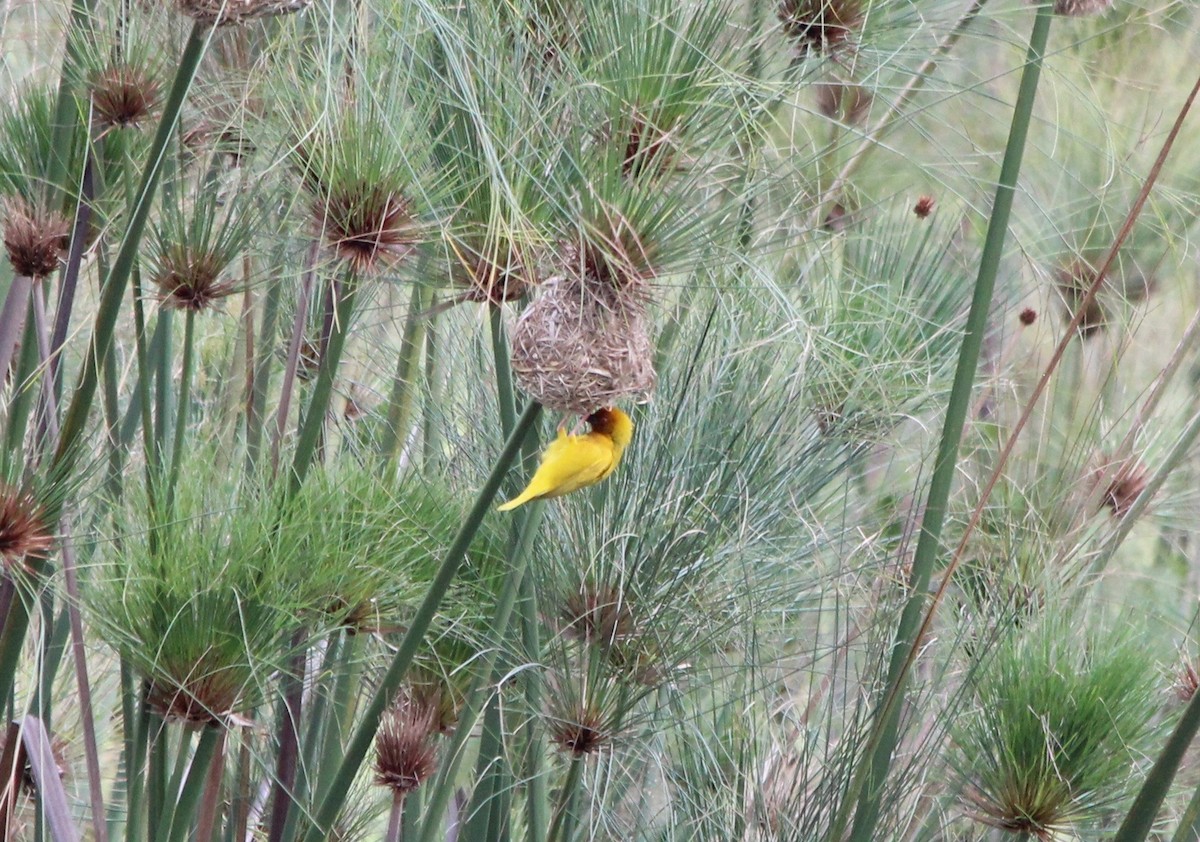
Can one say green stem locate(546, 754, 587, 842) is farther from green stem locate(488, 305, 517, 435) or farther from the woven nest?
the woven nest

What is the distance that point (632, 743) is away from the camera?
4.66 ft

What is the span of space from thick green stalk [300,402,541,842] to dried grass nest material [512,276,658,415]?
0.03 m

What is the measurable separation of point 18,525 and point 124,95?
0.46 m

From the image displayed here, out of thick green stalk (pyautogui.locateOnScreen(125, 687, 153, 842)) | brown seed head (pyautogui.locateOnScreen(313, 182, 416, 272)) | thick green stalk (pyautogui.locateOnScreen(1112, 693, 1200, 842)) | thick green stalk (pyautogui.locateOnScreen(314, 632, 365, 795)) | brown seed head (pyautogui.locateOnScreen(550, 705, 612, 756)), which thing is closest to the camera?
thick green stalk (pyautogui.locateOnScreen(1112, 693, 1200, 842))

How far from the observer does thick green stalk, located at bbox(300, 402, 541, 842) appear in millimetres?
877

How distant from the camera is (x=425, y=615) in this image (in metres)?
0.94

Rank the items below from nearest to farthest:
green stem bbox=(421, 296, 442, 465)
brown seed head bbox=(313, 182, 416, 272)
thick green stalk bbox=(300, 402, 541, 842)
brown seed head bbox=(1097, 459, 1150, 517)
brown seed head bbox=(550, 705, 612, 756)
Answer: thick green stalk bbox=(300, 402, 541, 842) < brown seed head bbox=(313, 182, 416, 272) < brown seed head bbox=(550, 705, 612, 756) < green stem bbox=(421, 296, 442, 465) < brown seed head bbox=(1097, 459, 1150, 517)

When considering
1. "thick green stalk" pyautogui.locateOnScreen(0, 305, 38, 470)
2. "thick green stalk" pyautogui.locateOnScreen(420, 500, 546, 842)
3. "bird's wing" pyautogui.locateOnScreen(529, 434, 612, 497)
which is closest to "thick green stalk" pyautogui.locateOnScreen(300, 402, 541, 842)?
"bird's wing" pyautogui.locateOnScreen(529, 434, 612, 497)

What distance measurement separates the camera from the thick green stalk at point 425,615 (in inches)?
34.5

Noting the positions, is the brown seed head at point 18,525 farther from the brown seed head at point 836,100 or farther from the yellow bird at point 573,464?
the brown seed head at point 836,100

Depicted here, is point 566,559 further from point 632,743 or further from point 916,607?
point 916,607

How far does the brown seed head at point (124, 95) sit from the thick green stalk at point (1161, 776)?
44.3 inches

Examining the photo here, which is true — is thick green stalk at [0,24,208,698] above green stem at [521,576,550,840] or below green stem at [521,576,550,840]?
above

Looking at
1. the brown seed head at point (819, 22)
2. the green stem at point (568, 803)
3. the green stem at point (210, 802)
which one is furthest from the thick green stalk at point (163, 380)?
the brown seed head at point (819, 22)
